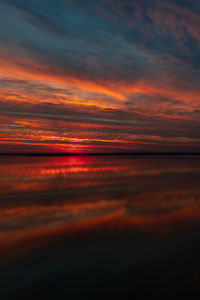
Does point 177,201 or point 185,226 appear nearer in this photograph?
point 185,226

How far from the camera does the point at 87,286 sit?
13.1 feet

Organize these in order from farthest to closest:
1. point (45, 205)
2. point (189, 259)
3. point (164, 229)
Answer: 1. point (45, 205)
2. point (164, 229)
3. point (189, 259)

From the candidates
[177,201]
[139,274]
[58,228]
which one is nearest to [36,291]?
[139,274]

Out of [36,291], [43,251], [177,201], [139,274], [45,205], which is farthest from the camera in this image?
[177,201]

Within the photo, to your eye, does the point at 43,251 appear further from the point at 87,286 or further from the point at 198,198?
the point at 198,198

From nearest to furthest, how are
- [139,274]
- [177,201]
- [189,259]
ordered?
[139,274], [189,259], [177,201]

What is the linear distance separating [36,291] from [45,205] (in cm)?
608

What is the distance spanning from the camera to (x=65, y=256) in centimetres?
509

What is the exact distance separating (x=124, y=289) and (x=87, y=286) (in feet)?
2.05

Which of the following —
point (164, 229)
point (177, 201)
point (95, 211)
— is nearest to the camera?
point (164, 229)

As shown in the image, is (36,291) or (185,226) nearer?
(36,291)

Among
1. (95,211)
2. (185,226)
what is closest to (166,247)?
(185,226)

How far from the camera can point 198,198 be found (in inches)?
439

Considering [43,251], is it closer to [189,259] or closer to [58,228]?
[58,228]
